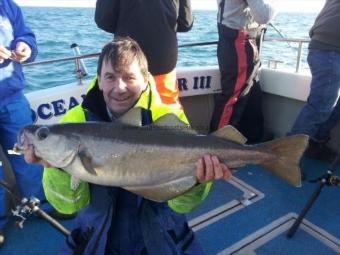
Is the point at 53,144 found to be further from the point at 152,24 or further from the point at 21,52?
the point at 152,24

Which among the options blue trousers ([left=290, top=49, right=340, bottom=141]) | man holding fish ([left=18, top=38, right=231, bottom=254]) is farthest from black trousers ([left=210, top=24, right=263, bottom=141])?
man holding fish ([left=18, top=38, right=231, bottom=254])

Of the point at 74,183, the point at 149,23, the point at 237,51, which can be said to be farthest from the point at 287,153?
the point at 237,51

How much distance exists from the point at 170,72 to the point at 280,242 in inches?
68.0

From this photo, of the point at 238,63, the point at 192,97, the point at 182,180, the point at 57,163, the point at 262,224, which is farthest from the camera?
the point at 192,97

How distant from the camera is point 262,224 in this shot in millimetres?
Result: 3111

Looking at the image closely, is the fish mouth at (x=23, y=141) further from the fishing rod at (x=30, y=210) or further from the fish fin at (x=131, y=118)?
the fishing rod at (x=30, y=210)

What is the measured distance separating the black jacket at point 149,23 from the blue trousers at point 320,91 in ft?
4.31

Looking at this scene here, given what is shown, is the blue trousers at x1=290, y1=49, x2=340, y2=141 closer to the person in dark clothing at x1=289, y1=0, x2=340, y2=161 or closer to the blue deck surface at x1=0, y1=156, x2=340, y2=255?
the person in dark clothing at x1=289, y1=0, x2=340, y2=161

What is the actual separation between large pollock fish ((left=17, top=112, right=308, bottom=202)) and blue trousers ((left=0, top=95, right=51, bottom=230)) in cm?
144

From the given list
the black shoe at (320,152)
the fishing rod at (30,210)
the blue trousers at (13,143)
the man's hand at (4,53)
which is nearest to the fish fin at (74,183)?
the fishing rod at (30,210)

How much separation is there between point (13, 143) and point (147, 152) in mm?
1766

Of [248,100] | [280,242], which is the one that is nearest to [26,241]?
[280,242]

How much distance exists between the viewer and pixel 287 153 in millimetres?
1668

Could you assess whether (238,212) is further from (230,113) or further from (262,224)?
(230,113)
